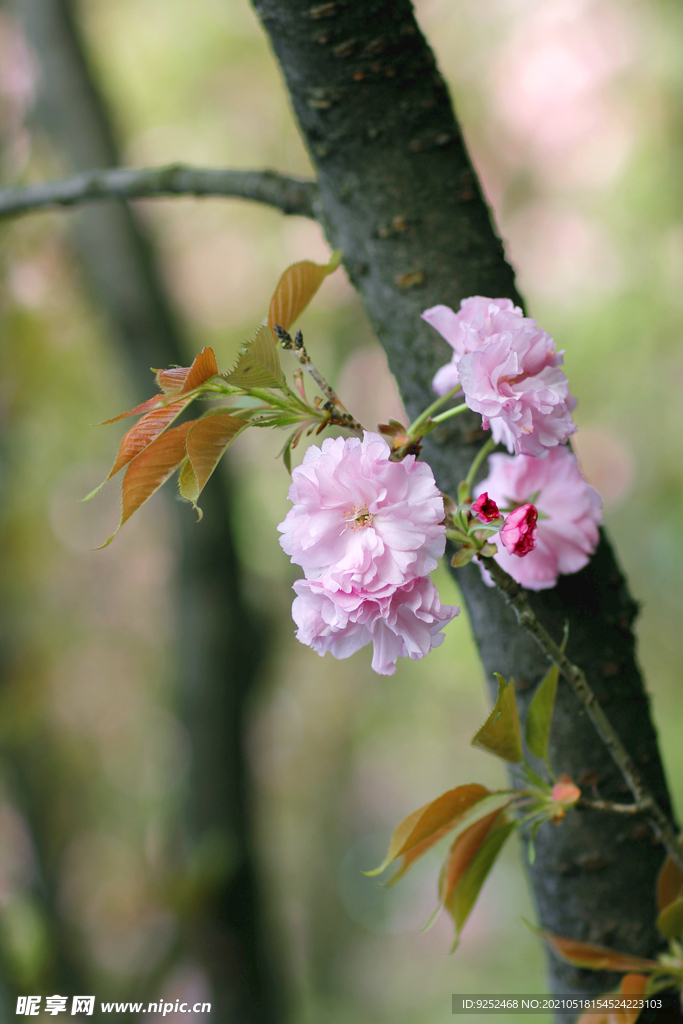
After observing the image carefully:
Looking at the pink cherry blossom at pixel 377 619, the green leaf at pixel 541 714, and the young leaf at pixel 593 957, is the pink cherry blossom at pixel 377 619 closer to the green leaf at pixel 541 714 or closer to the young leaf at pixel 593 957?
the green leaf at pixel 541 714

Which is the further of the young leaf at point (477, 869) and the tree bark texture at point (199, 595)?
the tree bark texture at point (199, 595)

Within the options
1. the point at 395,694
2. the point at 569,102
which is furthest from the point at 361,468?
the point at 395,694

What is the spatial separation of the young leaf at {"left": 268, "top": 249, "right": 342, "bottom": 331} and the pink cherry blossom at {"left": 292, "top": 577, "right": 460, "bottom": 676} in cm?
14

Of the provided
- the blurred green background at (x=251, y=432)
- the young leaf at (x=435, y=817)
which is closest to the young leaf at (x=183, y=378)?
the young leaf at (x=435, y=817)

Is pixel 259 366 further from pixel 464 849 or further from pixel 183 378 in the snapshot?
pixel 464 849

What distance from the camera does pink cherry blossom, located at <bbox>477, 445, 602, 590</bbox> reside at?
1.23ft

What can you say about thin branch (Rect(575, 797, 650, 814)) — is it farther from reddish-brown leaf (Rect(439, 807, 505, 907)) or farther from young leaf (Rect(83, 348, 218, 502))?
young leaf (Rect(83, 348, 218, 502))

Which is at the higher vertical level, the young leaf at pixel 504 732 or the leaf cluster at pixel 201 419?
the leaf cluster at pixel 201 419

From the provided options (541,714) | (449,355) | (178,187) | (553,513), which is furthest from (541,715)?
(178,187)

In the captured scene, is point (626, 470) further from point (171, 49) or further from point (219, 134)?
point (171, 49)

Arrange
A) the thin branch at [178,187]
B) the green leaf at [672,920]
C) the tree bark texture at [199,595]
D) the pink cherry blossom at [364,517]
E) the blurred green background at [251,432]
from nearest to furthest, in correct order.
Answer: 1. the pink cherry blossom at [364,517]
2. the green leaf at [672,920]
3. the thin branch at [178,187]
4. the tree bark texture at [199,595]
5. the blurred green background at [251,432]

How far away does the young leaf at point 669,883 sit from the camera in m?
0.39

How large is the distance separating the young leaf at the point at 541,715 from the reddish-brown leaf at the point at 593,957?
12cm

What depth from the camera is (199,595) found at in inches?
51.3
